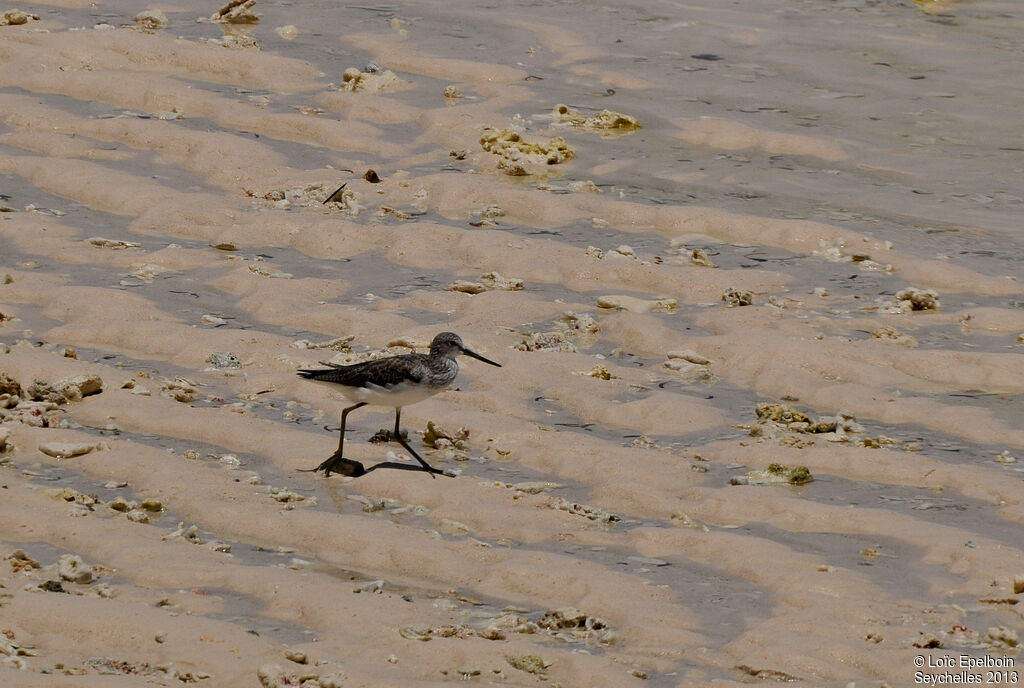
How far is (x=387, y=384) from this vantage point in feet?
26.8

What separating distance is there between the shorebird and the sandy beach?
6.0 inches

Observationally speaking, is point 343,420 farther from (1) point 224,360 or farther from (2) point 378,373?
(1) point 224,360

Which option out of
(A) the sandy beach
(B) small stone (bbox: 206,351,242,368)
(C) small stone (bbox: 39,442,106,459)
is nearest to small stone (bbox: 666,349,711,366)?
(A) the sandy beach

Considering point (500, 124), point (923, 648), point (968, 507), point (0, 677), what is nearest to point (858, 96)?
point (500, 124)

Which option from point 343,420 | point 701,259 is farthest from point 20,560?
point 701,259

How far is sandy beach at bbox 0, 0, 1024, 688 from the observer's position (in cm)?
639

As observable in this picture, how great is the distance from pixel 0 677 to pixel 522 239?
661 centimetres

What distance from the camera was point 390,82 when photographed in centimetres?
1443

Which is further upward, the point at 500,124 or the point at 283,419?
the point at 500,124

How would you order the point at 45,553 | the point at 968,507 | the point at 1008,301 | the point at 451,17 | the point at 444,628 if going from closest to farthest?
the point at 444,628 < the point at 45,553 < the point at 968,507 < the point at 1008,301 < the point at 451,17

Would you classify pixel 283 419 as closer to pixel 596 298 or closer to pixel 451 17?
pixel 596 298

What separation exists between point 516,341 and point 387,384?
1797mm

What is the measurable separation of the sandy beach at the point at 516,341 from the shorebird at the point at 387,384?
0.15m

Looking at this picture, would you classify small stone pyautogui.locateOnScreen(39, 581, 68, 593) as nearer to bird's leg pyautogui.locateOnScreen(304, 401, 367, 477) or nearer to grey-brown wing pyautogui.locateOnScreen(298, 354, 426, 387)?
bird's leg pyautogui.locateOnScreen(304, 401, 367, 477)
